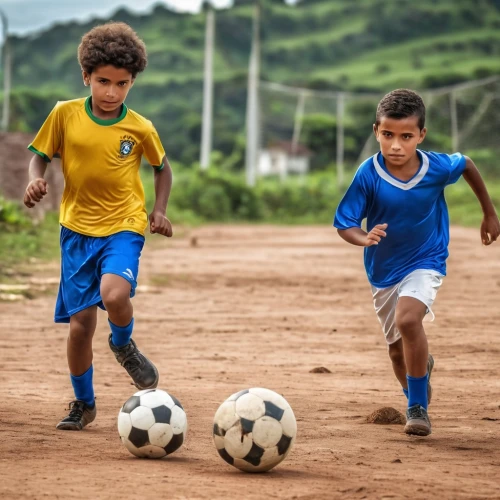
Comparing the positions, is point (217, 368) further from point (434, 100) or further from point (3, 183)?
point (434, 100)

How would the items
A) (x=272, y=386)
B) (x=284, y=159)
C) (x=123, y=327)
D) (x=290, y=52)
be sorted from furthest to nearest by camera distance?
(x=290, y=52)
(x=284, y=159)
(x=272, y=386)
(x=123, y=327)

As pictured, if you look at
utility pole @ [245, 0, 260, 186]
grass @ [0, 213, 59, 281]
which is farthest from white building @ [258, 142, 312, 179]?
grass @ [0, 213, 59, 281]

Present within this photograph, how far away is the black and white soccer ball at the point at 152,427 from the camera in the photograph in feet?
16.3

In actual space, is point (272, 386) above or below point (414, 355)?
below

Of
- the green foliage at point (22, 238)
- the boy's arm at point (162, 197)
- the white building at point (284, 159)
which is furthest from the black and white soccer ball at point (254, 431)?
the white building at point (284, 159)

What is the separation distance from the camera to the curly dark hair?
5.77 meters

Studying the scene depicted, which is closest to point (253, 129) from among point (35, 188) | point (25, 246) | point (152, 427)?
point (25, 246)

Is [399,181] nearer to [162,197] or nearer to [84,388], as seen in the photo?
[162,197]

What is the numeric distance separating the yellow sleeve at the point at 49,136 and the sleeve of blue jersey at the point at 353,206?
148cm

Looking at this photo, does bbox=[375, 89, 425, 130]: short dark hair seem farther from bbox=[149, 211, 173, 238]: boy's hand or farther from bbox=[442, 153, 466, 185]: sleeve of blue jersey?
bbox=[149, 211, 173, 238]: boy's hand

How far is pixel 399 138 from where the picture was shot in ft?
19.2

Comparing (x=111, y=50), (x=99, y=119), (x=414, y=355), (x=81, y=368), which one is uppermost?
(x=111, y=50)

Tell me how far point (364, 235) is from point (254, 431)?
139cm

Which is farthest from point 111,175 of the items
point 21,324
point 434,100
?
point 434,100
